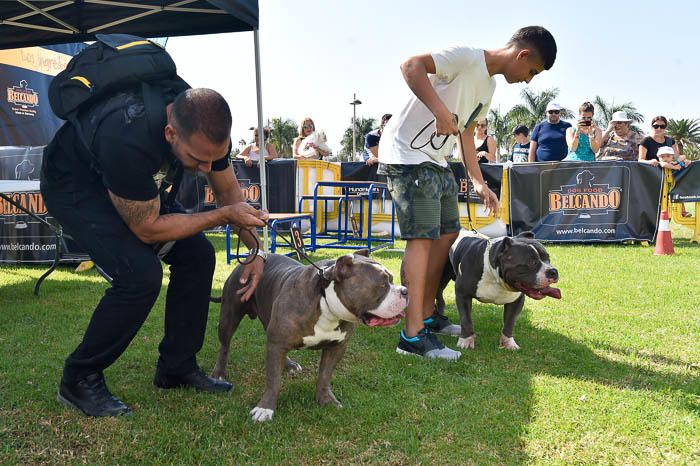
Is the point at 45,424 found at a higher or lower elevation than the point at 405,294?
lower

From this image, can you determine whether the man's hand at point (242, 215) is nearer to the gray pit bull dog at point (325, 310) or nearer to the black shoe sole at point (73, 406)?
the gray pit bull dog at point (325, 310)

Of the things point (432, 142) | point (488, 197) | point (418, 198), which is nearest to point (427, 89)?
point (432, 142)

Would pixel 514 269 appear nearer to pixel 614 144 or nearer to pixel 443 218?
pixel 443 218

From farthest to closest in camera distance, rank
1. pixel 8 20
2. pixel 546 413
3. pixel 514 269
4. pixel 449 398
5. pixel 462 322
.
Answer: pixel 8 20 < pixel 462 322 < pixel 514 269 < pixel 449 398 < pixel 546 413

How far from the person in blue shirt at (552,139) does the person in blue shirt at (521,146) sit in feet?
2.69

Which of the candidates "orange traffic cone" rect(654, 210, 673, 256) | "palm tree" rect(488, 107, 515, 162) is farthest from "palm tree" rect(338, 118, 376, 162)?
"orange traffic cone" rect(654, 210, 673, 256)

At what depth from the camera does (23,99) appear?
938cm

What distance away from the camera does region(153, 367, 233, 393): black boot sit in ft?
10.3

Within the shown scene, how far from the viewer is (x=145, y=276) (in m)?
2.66

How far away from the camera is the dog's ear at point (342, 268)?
271 cm

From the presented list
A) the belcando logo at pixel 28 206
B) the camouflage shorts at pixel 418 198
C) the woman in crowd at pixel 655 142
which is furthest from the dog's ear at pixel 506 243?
the woman in crowd at pixel 655 142

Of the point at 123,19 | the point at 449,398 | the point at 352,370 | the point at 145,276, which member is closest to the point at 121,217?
the point at 145,276

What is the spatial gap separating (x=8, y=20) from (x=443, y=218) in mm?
4428

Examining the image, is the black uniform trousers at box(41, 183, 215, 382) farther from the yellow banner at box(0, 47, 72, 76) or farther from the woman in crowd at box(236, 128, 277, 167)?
the woman in crowd at box(236, 128, 277, 167)
